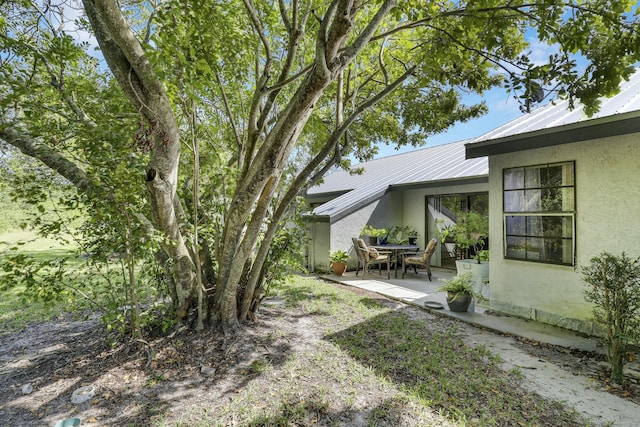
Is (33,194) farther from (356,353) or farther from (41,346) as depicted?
(356,353)

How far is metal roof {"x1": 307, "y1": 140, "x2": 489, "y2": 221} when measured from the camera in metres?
9.61

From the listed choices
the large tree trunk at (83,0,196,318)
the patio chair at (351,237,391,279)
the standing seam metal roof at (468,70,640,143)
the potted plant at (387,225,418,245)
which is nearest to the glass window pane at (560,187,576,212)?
the standing seam metal roof at (468,70,640,143)

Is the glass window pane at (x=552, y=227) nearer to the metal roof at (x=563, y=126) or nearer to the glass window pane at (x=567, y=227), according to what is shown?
the glass window pane at (x=567, y=227)

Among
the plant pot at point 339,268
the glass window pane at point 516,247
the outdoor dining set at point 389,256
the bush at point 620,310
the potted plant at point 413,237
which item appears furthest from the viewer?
the potted plant at point 413,237

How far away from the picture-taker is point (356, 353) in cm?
414

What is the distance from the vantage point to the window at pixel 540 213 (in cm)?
505

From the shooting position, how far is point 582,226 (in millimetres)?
4863

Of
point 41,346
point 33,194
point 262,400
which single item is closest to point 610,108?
point 262,400

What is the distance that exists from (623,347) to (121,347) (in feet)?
19.3

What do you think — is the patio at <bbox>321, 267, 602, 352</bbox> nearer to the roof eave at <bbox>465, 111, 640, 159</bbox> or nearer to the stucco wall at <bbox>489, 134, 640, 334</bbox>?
the stucco wall at <bbox>489, 134, 640, 334</bbox>

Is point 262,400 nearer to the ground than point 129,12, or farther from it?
nearer to the ground

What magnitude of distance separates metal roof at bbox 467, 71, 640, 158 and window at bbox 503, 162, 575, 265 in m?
0.53

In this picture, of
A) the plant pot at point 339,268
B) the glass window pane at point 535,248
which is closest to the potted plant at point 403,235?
the plant pot at point 339,268

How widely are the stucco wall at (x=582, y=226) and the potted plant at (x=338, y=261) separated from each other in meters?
4.85
